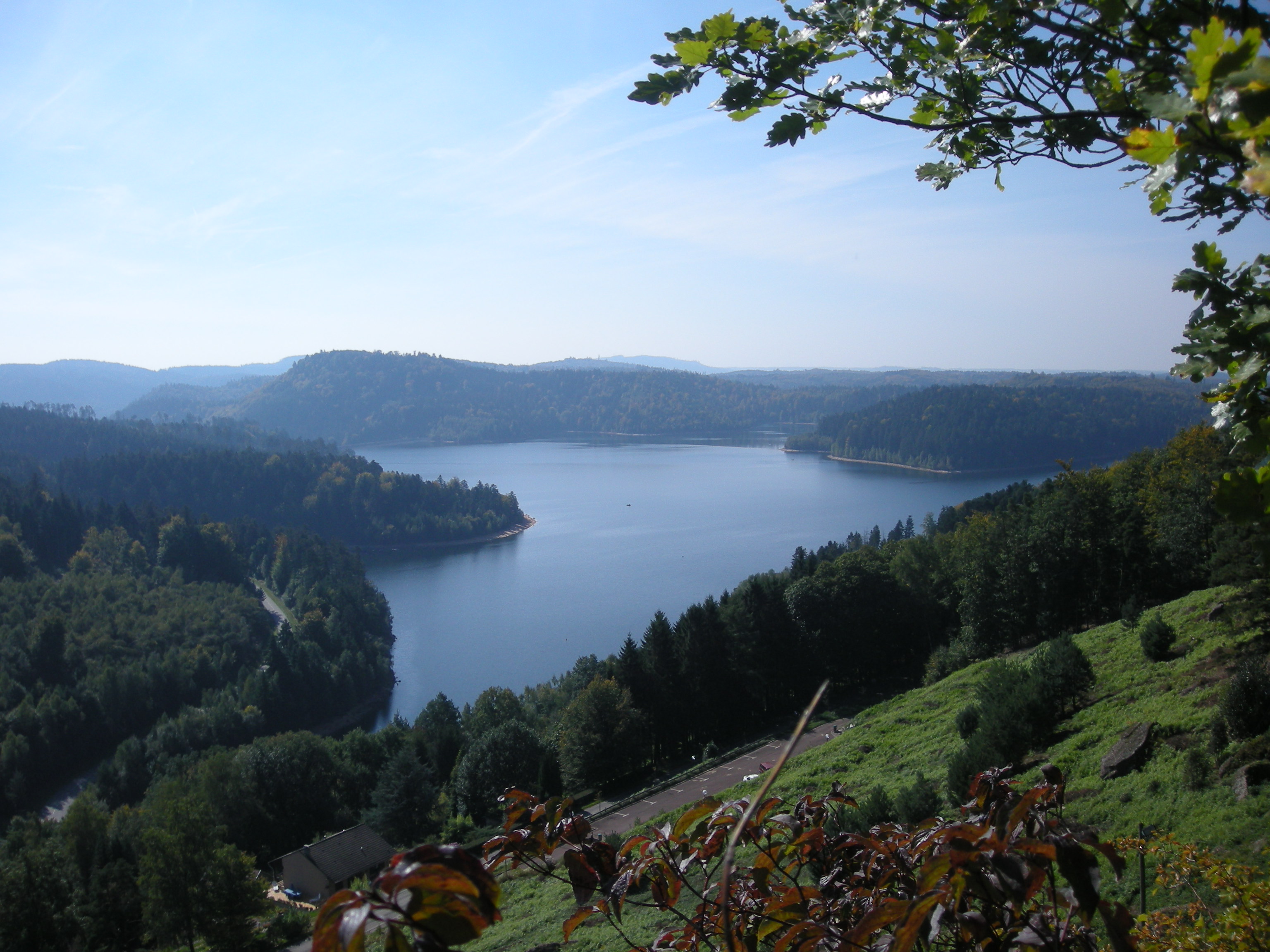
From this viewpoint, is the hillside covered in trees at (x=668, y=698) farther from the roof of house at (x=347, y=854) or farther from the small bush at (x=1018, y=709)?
the small bush at (x=1018, y=709)

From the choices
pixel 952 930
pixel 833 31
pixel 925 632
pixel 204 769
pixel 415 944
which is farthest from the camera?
pixel 925 632

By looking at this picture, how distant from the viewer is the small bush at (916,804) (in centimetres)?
617

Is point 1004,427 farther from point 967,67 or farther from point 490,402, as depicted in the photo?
point 490,402

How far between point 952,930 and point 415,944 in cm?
81

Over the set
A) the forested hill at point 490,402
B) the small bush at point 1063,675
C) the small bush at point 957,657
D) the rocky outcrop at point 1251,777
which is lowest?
the small bush at point 957,657

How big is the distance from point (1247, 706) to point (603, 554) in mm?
39671

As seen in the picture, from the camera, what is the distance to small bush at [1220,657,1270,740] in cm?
539

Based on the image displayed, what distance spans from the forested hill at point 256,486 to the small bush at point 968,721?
4832cm

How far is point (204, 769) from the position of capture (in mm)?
19062

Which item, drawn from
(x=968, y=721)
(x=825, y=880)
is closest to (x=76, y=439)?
(x=968, y=721)

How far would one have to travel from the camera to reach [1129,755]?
20.0 ft

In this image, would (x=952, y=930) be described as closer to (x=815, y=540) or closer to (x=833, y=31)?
(x=833, y=31)

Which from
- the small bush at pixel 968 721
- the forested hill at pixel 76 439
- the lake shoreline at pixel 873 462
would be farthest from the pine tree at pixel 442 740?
the forested hill at pixel 76 439

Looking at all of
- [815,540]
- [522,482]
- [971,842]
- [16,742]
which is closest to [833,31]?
[971,842]
